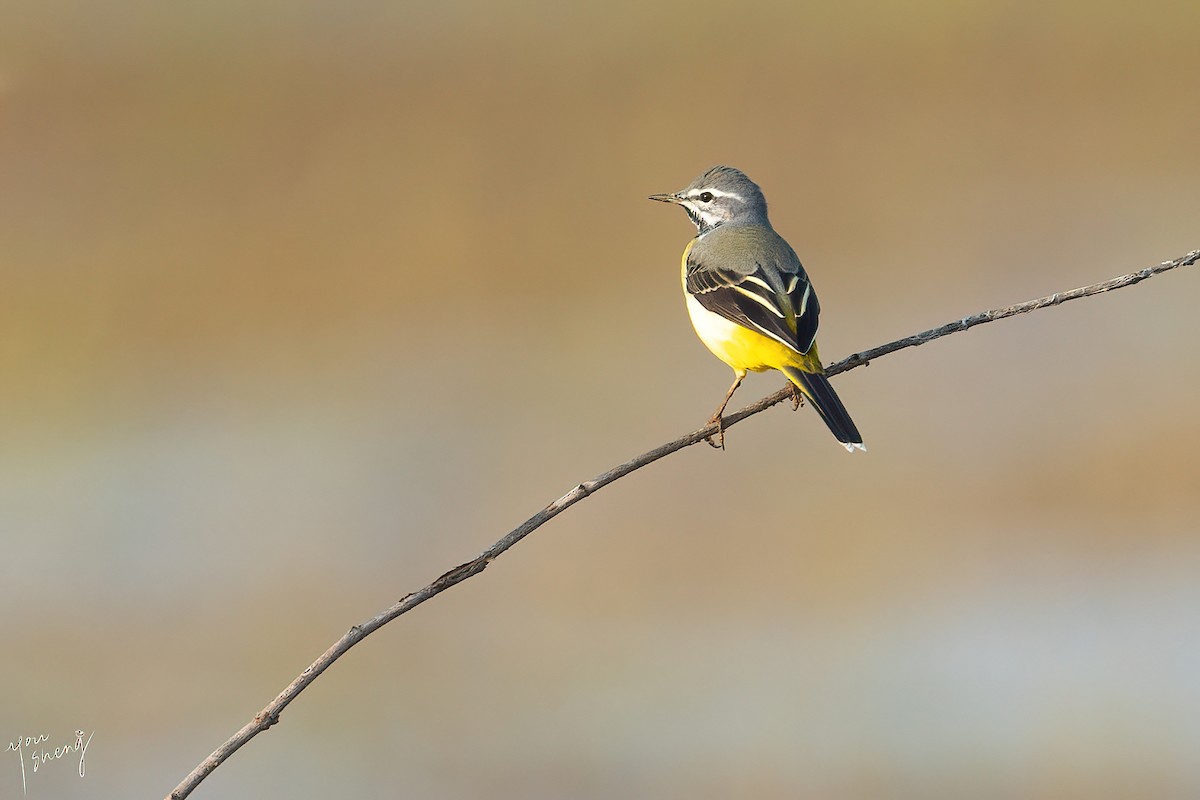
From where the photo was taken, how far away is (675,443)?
10.3 feet

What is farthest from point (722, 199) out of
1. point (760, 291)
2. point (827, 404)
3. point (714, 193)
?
point (827, 404)

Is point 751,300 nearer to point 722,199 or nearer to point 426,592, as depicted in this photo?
point 722,199

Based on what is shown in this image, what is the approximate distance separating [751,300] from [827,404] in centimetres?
65

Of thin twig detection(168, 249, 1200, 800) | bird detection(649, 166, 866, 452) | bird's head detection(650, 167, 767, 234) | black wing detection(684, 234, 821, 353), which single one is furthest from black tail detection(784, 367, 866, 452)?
bird's head detection(650, 167, 767, 234)

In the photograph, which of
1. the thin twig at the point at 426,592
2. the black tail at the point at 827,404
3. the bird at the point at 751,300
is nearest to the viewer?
the thin twig at the point at 426,592

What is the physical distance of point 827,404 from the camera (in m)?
4.51

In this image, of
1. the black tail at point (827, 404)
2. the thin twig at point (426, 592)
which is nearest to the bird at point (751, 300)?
the black tail at point (827, 404)

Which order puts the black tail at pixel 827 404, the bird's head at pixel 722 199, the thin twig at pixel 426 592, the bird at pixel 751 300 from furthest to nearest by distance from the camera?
the bird's head at pixel 722 199
the bird at pixel 751 300
the black tail at pixel 827 404
the thin twig at pixel 426 592

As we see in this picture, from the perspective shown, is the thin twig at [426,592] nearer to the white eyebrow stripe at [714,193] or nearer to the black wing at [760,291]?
the black wing at [760,291]

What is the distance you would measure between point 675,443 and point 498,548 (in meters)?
0.83

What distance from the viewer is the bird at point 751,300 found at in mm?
4617

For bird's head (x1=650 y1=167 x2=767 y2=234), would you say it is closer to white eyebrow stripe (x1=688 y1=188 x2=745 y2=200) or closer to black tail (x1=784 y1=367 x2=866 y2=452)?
white eyebrow stripe (x1=688 y1=188 x2=745 y2=200)

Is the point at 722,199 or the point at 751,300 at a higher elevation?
the point at 722,199

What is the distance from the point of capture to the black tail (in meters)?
4.28
